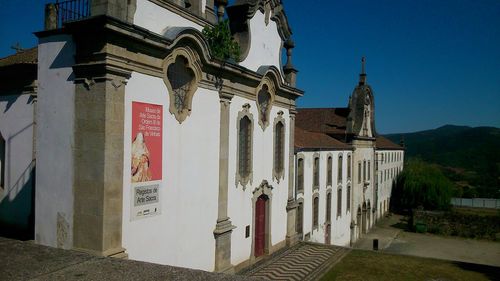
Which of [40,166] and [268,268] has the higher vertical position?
[40,166]

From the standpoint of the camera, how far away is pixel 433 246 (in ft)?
Answer: 109

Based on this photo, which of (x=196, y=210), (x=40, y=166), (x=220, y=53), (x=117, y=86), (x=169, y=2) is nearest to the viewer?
(x=117, y=86)

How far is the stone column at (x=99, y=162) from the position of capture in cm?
896

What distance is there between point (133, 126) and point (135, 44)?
2.07 metres

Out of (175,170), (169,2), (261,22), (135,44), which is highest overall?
(261,22)

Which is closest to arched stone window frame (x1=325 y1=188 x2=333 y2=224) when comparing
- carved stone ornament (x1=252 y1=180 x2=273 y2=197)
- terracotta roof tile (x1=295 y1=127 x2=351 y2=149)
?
terracotta roof tile (x1=295 y1=127 x2=351 y2=149)

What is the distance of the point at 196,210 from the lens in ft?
41.2

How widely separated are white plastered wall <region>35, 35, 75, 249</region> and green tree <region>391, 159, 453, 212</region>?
44.9 meters

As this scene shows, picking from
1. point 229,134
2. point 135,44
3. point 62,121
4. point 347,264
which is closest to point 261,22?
point 229,134

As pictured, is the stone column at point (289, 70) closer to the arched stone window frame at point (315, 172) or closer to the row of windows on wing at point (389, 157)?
the arched stone window frame at point (315, 172)

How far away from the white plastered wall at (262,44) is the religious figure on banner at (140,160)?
21.6 ft

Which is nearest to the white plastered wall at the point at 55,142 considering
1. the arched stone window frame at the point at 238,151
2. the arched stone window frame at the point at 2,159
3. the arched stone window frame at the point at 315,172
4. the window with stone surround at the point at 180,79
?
the window with stone surround at the point at 180,79

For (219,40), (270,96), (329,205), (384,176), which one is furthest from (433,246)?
(219,40)

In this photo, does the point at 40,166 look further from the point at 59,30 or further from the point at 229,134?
the point at 229,134
